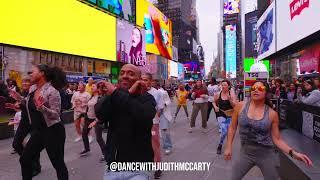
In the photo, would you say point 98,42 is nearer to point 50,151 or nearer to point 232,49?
point 50,151

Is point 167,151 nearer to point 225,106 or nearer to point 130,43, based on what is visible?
point 225,106

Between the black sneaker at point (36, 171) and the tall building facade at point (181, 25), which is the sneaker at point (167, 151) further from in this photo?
the tall building facade at point (181, 25)

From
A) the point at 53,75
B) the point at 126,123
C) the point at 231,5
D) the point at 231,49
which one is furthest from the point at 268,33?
the point at 231,5

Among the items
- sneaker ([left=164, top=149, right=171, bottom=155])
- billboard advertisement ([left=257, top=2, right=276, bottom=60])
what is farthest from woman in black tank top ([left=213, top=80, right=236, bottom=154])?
billboard advertisement ([left=257, top=2, right=276, bottom=60])

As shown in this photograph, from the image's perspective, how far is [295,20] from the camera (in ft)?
64.8

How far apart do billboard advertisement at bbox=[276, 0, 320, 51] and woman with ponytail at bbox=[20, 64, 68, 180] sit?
1336 centimetres

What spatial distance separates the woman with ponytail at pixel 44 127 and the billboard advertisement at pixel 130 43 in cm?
3080

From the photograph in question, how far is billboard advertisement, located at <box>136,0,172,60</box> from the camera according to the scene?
4991 centimetres

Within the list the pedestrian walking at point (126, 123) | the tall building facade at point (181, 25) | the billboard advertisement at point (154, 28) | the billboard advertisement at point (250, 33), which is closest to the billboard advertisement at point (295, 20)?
the pedestrian walking at point (126, 123)

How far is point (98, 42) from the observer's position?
31.2m

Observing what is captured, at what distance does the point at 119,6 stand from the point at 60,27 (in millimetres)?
14667

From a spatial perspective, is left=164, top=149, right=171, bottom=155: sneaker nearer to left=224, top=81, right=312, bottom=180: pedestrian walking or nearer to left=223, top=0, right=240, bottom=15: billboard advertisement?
left=224, top=81, right=312, bottom=180: pedestrian walking

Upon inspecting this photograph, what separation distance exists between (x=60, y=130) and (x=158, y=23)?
178 ft

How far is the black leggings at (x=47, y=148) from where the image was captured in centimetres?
459
